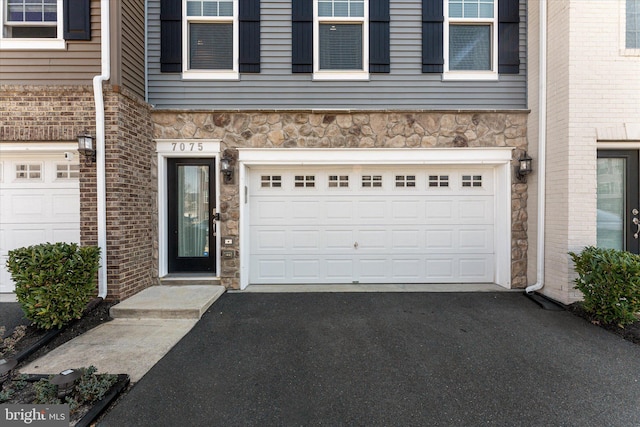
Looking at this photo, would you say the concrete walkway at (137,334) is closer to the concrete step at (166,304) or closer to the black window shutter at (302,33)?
the concrete step at (166,304)

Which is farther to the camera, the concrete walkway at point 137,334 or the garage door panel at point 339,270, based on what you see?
the garage door panel at point 339,270

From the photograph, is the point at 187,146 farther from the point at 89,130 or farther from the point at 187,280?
the point at 187,280

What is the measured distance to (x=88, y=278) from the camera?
3639mm

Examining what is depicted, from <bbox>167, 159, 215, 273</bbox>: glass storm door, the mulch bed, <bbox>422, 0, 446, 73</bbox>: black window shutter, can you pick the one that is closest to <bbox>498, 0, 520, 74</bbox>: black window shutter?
<bbox>422, 0, 446, 73</bbox>: black window shutter

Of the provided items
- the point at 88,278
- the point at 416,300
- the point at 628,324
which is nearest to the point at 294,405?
the point at 416,300

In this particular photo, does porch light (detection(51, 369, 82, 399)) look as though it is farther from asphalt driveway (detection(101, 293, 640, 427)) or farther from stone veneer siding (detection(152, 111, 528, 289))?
stone veneer siding (detection(152, 111, 528, 289))

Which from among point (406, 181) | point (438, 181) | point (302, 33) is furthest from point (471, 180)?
point (302, 33)

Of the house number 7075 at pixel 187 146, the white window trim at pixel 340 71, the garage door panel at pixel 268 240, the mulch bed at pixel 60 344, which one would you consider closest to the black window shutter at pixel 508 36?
the white window trim at pixel 340 71

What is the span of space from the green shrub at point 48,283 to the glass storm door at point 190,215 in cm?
150

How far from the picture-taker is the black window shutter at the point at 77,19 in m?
4.00

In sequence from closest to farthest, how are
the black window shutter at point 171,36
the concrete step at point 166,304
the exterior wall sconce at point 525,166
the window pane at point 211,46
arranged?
the concrete step at point 166,304 < the exterior wall sconce at point 525,166 < the black window shutter at point 171,36 < the window pane at point 211,46

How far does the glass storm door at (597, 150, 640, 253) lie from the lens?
14.2 ft

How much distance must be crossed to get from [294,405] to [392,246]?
332 cm

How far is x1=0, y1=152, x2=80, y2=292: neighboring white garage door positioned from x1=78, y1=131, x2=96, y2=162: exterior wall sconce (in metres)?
0.61
